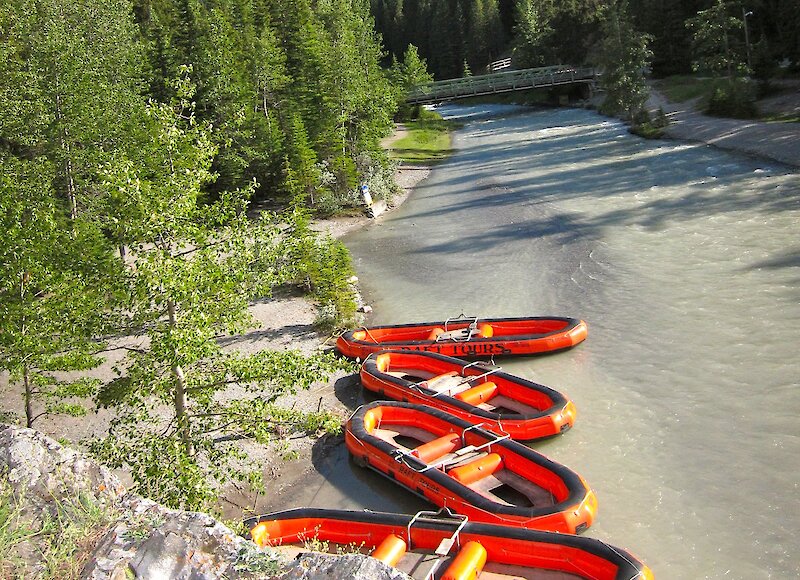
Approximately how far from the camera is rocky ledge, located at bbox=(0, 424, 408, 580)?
12.9ft

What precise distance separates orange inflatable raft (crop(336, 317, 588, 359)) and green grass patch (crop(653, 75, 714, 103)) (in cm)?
3892

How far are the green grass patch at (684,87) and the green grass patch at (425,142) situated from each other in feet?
57.5

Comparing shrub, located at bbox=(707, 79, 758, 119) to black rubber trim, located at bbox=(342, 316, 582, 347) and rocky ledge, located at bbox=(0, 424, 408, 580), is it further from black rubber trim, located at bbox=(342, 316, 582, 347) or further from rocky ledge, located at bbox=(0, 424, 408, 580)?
rocky ledge, located at bbox=(0, 424, 408, 580)

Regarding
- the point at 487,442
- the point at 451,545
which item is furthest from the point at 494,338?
the point at 451,545

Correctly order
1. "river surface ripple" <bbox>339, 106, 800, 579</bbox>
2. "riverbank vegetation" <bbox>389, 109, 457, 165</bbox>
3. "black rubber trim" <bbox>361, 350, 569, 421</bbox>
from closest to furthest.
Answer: "river surface ripple" <bbox>339, 106, 800, 579</bbox>, "black rubber trim" <bbox>361, 350, 569, 421</bbox>, "riverbank vegetation" <bbox>389, 109, 457, 165</bbox>

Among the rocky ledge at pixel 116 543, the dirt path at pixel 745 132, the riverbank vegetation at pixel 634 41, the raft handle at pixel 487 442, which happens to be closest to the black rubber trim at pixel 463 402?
the raft handle at pixel 487 442

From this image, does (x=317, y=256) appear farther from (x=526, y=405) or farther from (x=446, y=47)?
(x=446, y=47)

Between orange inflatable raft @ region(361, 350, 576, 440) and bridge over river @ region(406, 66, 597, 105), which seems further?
bridge over river @ region(406, 66, 597, 105)

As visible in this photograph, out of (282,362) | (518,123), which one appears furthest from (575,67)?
(282,362)

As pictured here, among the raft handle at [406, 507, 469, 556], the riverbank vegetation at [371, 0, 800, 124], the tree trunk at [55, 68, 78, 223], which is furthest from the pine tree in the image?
the raft handle at [406, 507, 469, 556]

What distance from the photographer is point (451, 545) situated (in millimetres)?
9984

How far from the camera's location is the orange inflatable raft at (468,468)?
10.8 meters

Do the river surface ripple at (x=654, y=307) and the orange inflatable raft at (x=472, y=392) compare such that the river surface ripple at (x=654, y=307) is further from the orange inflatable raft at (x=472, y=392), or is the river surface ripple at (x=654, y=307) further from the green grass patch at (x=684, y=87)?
the green grass patch at (x=684, y=87)

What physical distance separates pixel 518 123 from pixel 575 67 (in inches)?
484
